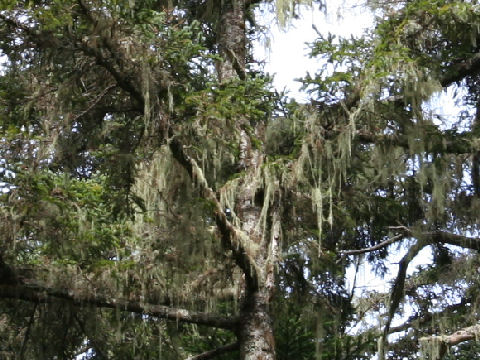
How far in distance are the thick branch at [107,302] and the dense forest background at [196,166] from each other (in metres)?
0.02

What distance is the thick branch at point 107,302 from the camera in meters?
6.14

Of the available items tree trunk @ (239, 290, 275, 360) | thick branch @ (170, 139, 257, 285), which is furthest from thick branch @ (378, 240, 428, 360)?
thick branch @ (170, 139, 257, 285)

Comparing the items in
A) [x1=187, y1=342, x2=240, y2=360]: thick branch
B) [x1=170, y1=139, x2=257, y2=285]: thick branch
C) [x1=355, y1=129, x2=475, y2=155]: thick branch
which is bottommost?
[x1=187, y1=342, x2=240, y2=360]: thick branch

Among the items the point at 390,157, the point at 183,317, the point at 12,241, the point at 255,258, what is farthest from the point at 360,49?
the point at 12,241

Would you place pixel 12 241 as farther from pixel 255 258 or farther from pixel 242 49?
pixel 242 49

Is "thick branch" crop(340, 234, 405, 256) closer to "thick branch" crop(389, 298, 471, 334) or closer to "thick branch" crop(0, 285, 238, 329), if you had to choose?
"thick branch" crop(389, 298, 471, 334)

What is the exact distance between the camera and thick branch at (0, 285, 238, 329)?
6143mm

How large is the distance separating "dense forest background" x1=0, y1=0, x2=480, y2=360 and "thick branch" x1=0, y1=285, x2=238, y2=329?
0.6 inches

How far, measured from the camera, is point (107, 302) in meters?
6.25

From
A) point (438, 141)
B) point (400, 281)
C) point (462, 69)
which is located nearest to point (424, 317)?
point (400, 281)

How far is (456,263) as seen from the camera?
940 cm

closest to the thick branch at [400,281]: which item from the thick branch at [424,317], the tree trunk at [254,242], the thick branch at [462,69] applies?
the thick branch at [424,317]

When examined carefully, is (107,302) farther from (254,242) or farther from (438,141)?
(438,141)

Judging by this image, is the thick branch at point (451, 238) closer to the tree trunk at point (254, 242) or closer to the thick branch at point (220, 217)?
the tree trunk at point (254, 242)
